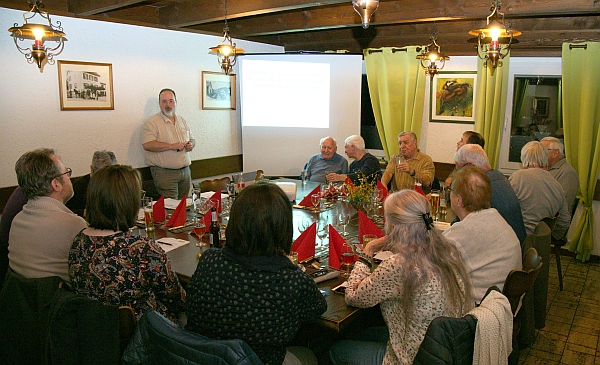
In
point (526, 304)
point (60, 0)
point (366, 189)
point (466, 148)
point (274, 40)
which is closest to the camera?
point (526, 304)

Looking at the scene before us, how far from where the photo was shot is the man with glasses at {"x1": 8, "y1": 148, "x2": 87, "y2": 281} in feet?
7.82

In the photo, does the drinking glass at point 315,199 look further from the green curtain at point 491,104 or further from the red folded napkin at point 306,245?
the green curtain at point 491,104

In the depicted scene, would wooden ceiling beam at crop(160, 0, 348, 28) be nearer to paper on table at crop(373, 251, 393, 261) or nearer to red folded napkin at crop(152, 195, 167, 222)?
red folded napkin at crop(152, 195, 167, 222)

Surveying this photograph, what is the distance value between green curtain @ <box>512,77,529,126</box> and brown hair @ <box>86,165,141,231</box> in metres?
5.09

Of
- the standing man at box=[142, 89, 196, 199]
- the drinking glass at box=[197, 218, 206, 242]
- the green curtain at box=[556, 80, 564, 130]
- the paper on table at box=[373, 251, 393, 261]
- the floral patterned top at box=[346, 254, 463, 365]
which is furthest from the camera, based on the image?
the green curtain at box=[556, 80, 564, 130]

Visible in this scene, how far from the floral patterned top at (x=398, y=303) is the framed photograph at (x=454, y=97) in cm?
460

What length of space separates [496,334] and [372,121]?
5358 mm

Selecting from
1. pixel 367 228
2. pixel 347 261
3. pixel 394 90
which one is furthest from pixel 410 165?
pixel 347 261

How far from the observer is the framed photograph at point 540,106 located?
19.1 ft

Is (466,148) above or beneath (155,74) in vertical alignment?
beneath

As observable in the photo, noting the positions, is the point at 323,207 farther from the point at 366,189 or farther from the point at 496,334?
the point at 496,334

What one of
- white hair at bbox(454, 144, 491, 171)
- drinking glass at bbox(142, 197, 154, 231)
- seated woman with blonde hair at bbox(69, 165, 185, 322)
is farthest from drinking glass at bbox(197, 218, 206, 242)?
white hair at bbox(454, 144, 491, 171)

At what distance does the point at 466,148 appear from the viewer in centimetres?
352

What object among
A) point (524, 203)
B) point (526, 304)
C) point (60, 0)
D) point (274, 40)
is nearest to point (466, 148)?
point (524, 203)
